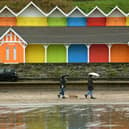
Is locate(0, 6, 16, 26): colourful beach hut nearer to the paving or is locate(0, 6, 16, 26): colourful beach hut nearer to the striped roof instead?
the striped roof

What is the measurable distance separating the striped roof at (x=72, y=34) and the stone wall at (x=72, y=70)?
34.8 ft

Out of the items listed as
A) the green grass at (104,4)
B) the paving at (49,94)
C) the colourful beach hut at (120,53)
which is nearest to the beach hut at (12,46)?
the colourful beach hut at (120,53)

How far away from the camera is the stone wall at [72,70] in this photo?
48.0 m

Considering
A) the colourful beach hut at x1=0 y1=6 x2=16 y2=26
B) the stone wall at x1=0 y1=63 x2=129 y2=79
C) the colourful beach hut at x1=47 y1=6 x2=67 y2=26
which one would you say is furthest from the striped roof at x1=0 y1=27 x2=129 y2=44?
the stone wall at x1=0 y1=63 x2=129 y2=79

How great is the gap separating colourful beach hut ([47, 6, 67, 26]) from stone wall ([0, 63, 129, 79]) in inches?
761

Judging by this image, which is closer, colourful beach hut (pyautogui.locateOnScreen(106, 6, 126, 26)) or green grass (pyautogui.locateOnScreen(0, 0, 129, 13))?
colourful beach hut (pyautogui.locateOnScreen(106, 6, 126, 26))

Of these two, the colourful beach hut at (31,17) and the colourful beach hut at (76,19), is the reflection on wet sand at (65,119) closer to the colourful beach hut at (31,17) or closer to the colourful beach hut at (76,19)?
the colourful beach hut at (76,19)

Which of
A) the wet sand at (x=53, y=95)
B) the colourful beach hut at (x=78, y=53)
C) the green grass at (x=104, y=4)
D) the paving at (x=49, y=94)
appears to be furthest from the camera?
the green grass at (x=104, y=4)

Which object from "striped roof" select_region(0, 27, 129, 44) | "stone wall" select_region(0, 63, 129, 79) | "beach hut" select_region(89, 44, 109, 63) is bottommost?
"stone wall" select_region(0, 63, 129, 79)

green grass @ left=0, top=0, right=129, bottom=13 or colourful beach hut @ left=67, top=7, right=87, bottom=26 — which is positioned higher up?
green grass @ left=0, top=0, right=129, bottom=13

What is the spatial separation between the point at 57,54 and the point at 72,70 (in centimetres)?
1133

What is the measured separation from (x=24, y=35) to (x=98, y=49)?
8226 millimetres

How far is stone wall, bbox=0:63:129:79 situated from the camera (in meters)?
48.0

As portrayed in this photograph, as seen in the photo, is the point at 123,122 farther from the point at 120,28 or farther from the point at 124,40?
the point at 120,28
